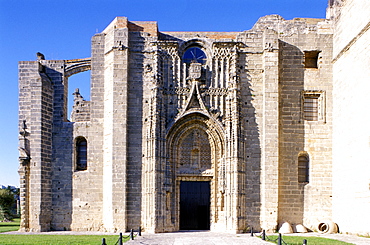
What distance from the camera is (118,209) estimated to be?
17672 mm

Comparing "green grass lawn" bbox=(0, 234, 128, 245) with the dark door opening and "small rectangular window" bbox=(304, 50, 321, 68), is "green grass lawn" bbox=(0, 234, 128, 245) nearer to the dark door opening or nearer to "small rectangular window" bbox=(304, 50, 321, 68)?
the dark door opening

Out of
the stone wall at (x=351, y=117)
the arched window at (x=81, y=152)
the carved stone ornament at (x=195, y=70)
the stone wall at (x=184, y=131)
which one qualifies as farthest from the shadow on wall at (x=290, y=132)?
the arched window at (x=81, y=152)

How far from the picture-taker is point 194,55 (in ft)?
63.7

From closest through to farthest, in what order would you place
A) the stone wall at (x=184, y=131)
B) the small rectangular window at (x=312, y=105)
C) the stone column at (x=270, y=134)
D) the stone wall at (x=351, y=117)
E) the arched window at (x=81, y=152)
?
the stone wall at (x=351, y=117) → the stone column at (x=270, y=134) → the stone wall at (x=184, y=131) → the small rectangular window at (x=312, y=105) → the arched window at (x=81, y=152)

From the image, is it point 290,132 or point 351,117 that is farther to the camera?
point 290,132

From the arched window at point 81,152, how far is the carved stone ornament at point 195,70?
5660 millimetres

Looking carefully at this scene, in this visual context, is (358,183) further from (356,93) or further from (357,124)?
(356,93)

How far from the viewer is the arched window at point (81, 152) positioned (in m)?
19.3

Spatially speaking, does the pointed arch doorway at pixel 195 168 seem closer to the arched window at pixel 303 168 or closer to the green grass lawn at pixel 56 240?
A: the arched window at pixel 303 168

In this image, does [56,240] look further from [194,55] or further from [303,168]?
[303,168]

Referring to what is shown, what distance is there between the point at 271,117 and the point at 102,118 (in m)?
7.35

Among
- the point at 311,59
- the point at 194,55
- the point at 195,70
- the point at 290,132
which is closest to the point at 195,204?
the point at 290,132

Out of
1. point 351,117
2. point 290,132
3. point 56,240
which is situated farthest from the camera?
point 290,132

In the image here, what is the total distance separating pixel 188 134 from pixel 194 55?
3597 mm
